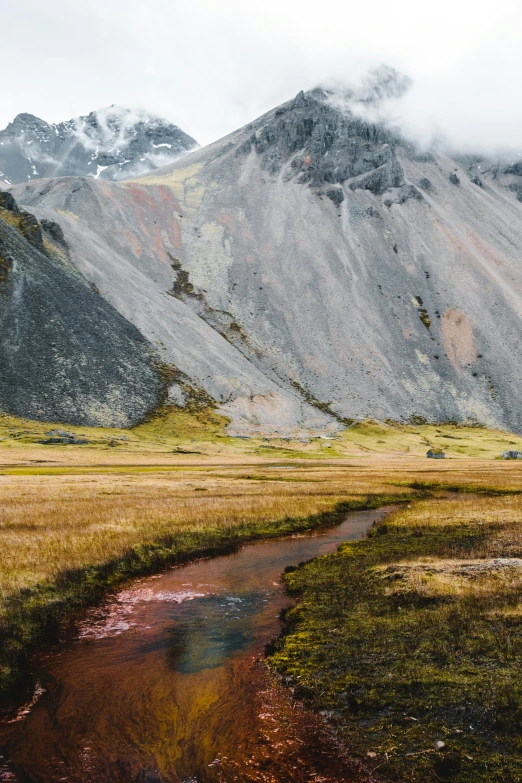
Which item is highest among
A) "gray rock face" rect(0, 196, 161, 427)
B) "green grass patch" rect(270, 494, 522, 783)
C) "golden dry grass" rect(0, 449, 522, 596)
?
"gray rock face" rect(0, 196, 161, 427)

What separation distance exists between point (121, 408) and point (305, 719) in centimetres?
12375

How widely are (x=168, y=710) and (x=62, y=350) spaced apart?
12702 cm

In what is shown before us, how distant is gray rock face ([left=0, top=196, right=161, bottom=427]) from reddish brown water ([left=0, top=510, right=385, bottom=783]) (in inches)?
4332

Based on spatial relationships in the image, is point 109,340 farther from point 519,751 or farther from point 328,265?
point 519,751

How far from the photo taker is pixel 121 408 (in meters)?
131

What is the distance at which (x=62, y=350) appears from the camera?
130125 mm

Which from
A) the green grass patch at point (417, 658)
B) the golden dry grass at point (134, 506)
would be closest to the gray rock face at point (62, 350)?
the golden dry grass at point (134, 506)

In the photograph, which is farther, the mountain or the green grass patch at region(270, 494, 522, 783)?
the mountain

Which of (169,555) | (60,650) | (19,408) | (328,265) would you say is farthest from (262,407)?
(60,650)

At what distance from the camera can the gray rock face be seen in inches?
4870

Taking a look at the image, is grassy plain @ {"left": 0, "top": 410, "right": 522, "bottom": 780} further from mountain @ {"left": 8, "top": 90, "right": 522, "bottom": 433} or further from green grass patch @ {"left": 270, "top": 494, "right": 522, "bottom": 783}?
mountain @ {"left": 8, "top": 90, "right": 522, "bottom": 433}

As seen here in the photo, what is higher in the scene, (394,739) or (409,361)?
(409,361)

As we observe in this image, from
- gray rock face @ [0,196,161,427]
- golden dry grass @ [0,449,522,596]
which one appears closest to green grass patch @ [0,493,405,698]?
golden dry grass @ [0,449,522,596]

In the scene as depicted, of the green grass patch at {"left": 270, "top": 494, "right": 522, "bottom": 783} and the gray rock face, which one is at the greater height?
the gray rock face
